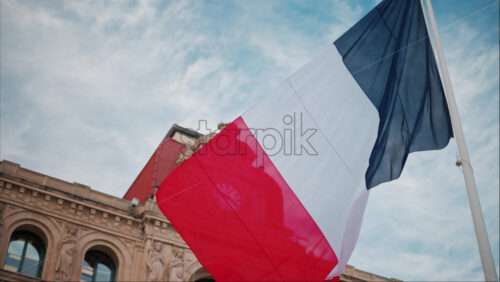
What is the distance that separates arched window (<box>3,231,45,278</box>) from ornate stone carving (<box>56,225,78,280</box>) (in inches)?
39.4

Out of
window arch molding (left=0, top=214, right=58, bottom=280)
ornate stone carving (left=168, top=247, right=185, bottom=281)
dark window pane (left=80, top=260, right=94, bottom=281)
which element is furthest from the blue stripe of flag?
dark window pane (left=80, top=260, right=94, bottom=281)

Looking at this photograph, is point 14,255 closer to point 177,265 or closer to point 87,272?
point 87,272

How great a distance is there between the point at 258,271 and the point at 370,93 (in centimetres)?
401

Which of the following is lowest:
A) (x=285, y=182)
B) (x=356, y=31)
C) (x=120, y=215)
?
(x=285, y=182)

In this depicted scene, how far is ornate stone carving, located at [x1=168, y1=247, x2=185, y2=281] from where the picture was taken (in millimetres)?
26500

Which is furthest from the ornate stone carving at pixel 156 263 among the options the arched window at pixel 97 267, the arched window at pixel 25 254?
the arched window at pixel 25 254

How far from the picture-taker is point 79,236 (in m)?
26.0

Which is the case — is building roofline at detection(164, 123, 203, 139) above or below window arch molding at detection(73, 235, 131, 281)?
above

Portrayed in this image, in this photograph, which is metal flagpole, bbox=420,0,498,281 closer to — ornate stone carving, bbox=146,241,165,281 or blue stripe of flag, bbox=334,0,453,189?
blue stripe of flag, bbox=334,0,453,189

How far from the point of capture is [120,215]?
27344mm

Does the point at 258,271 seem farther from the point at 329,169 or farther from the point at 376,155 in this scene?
the point at 376,155

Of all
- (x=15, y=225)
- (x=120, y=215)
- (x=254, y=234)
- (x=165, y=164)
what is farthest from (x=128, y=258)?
(x=254, y=234)

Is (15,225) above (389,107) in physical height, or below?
above

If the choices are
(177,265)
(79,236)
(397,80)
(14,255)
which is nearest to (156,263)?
(177,265)
